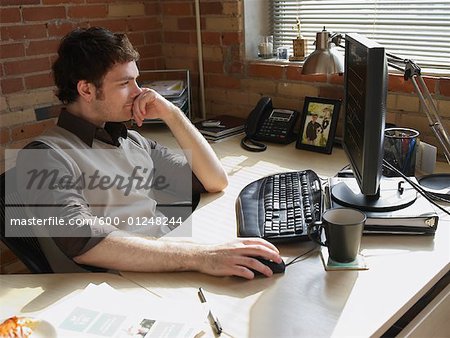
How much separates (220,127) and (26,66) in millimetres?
912

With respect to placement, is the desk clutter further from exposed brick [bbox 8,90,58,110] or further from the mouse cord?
exposed brick [bbox 8,90,58,110]

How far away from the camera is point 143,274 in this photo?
1229mm

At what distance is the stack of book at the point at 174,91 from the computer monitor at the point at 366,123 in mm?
1076

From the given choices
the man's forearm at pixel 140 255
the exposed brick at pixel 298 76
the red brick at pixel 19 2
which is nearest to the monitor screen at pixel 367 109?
the man's forearm at pixel 140 255

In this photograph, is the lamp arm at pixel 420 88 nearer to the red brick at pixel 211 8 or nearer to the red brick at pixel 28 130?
the red brick at pixel 211 8

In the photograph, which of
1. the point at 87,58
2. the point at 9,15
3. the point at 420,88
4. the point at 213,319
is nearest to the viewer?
the point at 213,319

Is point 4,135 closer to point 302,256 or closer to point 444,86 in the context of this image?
point 302,256

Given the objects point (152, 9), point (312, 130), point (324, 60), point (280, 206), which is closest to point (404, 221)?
point (280, 206)

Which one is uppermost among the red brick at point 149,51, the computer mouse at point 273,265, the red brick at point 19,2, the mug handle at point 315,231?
the red brick at point 19,2

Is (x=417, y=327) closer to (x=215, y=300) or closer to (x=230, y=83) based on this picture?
(x=215, y=300)

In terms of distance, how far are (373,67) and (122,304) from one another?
0.79 metres

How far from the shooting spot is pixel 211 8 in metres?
2.50

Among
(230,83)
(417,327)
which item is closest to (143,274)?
(417,327)

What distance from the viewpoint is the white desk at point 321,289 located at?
994mm
